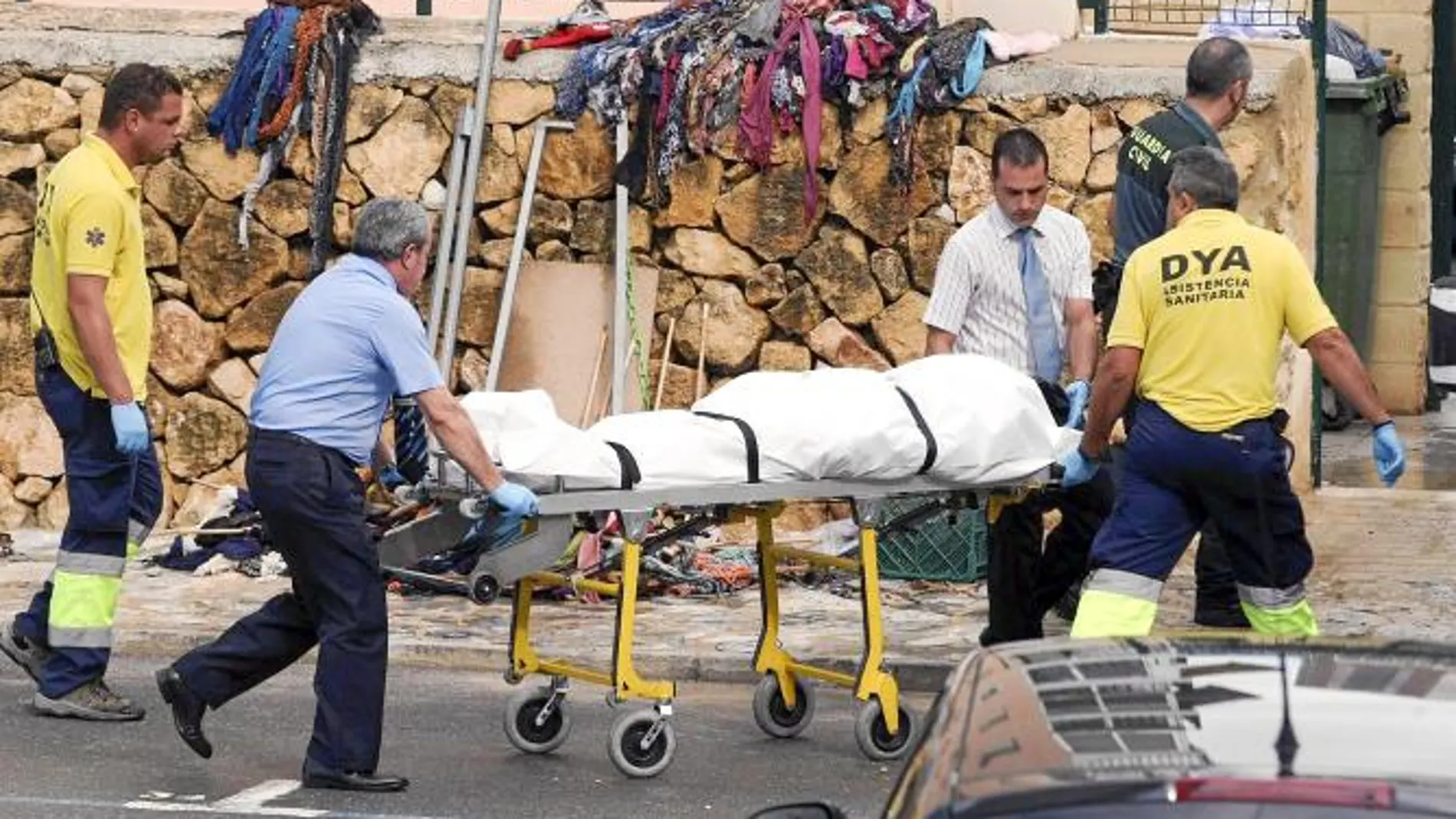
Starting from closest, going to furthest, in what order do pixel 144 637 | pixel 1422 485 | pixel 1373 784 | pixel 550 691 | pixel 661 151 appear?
pixel 1373 784
pixel 550 691
pixel 144 637
pixel 661 151
pixel 1422 485

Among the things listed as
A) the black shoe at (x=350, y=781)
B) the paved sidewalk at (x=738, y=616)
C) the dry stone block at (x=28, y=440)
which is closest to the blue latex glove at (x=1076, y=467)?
the paved sidewalk at (x=738, y=616)

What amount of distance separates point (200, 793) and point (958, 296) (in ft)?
10.4

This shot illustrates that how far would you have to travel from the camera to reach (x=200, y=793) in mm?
8766

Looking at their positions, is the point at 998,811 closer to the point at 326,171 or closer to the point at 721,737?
the point at 721,737

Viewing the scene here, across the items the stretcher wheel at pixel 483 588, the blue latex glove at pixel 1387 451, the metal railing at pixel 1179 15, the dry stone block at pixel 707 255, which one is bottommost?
the stretcher wheel at pixel 483 588

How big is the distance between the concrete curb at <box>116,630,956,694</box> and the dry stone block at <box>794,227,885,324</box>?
3172 mm

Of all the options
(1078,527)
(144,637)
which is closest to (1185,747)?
(1078,527)

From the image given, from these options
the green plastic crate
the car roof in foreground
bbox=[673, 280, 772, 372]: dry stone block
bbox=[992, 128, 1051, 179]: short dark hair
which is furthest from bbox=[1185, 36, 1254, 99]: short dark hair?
the car roof in foreground

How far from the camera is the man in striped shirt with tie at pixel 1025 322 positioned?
1030 cm

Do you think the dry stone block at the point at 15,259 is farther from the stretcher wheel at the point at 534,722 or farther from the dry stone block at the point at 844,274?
the stretcher wheel at the point at 534,722

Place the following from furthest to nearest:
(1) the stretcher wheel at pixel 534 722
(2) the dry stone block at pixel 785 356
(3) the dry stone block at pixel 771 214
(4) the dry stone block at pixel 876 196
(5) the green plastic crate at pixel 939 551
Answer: (2) the dry stone block at pixel 785 356
(3) the dry stone block at pixel 771 214
(4) the dry stone block at pixel 876 196
(5) the green plastic crate at pixel 939 551
(1) the stretcher wheel at pixel 534 722

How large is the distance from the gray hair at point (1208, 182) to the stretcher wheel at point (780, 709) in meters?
2.10

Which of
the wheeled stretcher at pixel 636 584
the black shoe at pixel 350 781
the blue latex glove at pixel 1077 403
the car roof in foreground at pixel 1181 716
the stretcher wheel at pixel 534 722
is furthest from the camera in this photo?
the blue latex glove at pixel 1077 403

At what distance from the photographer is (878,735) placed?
9.37 meters
